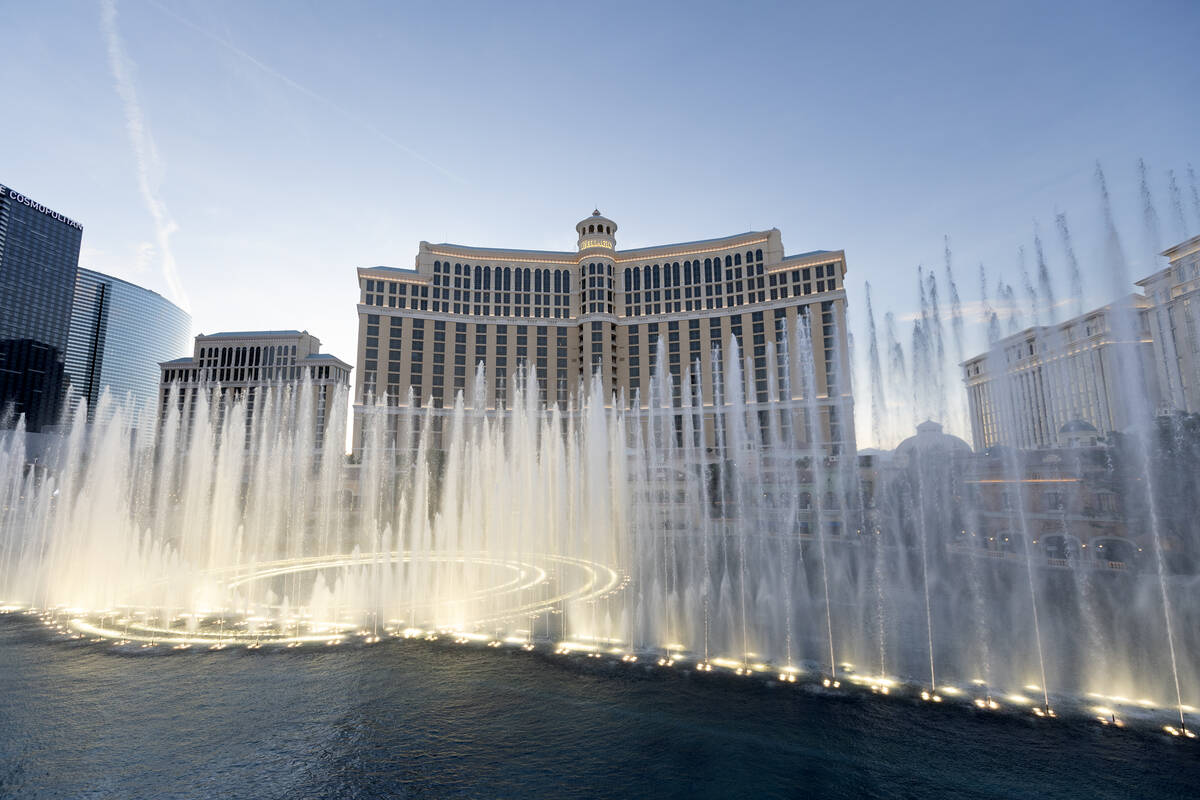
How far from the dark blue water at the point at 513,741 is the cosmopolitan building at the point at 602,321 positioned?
231 feet

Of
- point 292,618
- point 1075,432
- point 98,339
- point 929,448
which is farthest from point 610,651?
point 98,339

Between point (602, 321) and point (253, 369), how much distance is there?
66.2 metres

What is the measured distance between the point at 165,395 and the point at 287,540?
85142 mm

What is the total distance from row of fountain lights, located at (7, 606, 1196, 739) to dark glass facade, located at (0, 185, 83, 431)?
14417 cm

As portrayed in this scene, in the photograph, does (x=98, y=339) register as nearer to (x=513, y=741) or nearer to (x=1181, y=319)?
(x=513, y=741)

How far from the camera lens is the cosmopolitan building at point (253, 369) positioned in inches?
4215

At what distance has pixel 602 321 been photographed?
9481 centimetres

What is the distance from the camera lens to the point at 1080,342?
8256 cm

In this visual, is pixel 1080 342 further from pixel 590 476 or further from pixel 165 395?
pixel 165 395

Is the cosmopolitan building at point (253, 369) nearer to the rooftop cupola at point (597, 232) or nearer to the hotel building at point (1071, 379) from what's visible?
the rooftop cupola at point (597, 232)

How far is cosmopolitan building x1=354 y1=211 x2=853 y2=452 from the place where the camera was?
87188 millimetres

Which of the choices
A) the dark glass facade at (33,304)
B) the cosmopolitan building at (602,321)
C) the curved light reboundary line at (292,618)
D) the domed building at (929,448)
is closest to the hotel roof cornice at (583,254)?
the cosmopolitan building at (602,321)

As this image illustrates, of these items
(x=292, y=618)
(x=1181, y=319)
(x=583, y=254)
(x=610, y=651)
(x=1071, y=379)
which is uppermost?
(x=583, y=254)

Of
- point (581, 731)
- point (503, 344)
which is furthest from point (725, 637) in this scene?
point (503, 344)
